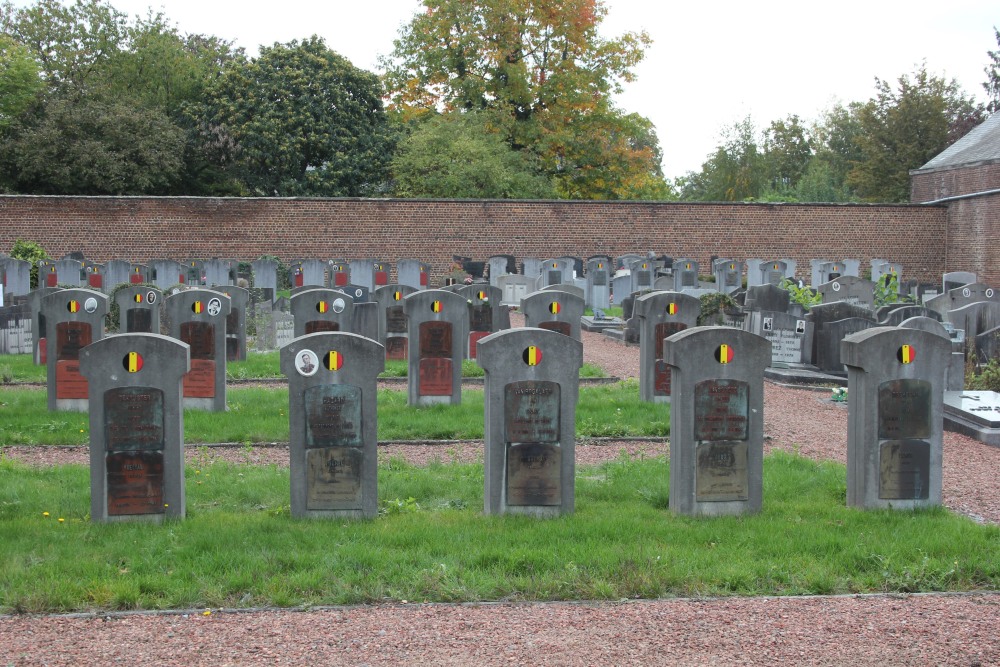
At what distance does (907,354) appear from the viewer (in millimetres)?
7406

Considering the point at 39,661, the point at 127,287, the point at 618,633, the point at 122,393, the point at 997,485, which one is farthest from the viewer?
the point at 127,287

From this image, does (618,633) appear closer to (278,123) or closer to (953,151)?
(278,123)

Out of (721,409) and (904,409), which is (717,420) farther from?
(904,409)

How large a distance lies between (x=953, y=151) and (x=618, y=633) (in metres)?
44.3

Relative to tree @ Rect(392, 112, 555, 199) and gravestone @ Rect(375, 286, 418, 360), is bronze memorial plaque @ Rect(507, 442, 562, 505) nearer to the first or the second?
gravestone @ Rect(375, 286, 418, 360)

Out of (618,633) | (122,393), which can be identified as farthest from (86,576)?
(618,633)

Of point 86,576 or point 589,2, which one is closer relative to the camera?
point 86,576

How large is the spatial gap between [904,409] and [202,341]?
24.5ft

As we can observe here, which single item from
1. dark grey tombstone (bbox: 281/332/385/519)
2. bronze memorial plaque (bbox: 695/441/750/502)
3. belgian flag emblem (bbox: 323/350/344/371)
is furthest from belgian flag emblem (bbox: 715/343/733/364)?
belgian flag emblem (bbox: 323/350/344/371)

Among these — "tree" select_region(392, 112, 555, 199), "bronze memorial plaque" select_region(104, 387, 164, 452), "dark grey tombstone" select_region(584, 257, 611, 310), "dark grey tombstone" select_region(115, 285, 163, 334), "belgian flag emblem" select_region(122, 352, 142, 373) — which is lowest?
"bronze memorial plaque" select_region(104, 387, 164, 452)

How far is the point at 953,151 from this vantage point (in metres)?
44.5

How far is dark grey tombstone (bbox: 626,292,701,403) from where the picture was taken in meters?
12.3

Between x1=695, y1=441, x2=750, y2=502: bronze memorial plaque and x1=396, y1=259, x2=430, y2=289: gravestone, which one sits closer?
x1=695, y1=441, x2=750, y2=502: bronze memorial plaque

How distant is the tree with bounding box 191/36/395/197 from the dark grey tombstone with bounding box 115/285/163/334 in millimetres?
26545
